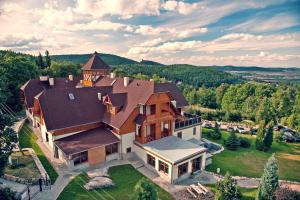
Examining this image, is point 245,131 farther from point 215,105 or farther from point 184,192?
point 215,105

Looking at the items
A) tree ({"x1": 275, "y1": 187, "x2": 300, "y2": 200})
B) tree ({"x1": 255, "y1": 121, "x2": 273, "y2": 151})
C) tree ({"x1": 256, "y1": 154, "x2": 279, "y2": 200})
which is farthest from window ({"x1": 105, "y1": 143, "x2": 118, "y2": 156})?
tree ({"x1": 255, "y1": 121, "x2": 273, "y2": 151})

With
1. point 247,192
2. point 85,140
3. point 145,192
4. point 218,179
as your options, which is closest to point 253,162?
point 247,192

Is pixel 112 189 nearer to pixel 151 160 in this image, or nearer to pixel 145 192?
pixel 151 160

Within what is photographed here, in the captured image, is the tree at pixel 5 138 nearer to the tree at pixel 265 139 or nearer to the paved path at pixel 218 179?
the paved path at pixel 218 179

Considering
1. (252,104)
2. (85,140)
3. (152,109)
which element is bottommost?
(252,104)

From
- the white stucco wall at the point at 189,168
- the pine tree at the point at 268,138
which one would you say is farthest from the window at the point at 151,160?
the pine tree at the point at 268,138
